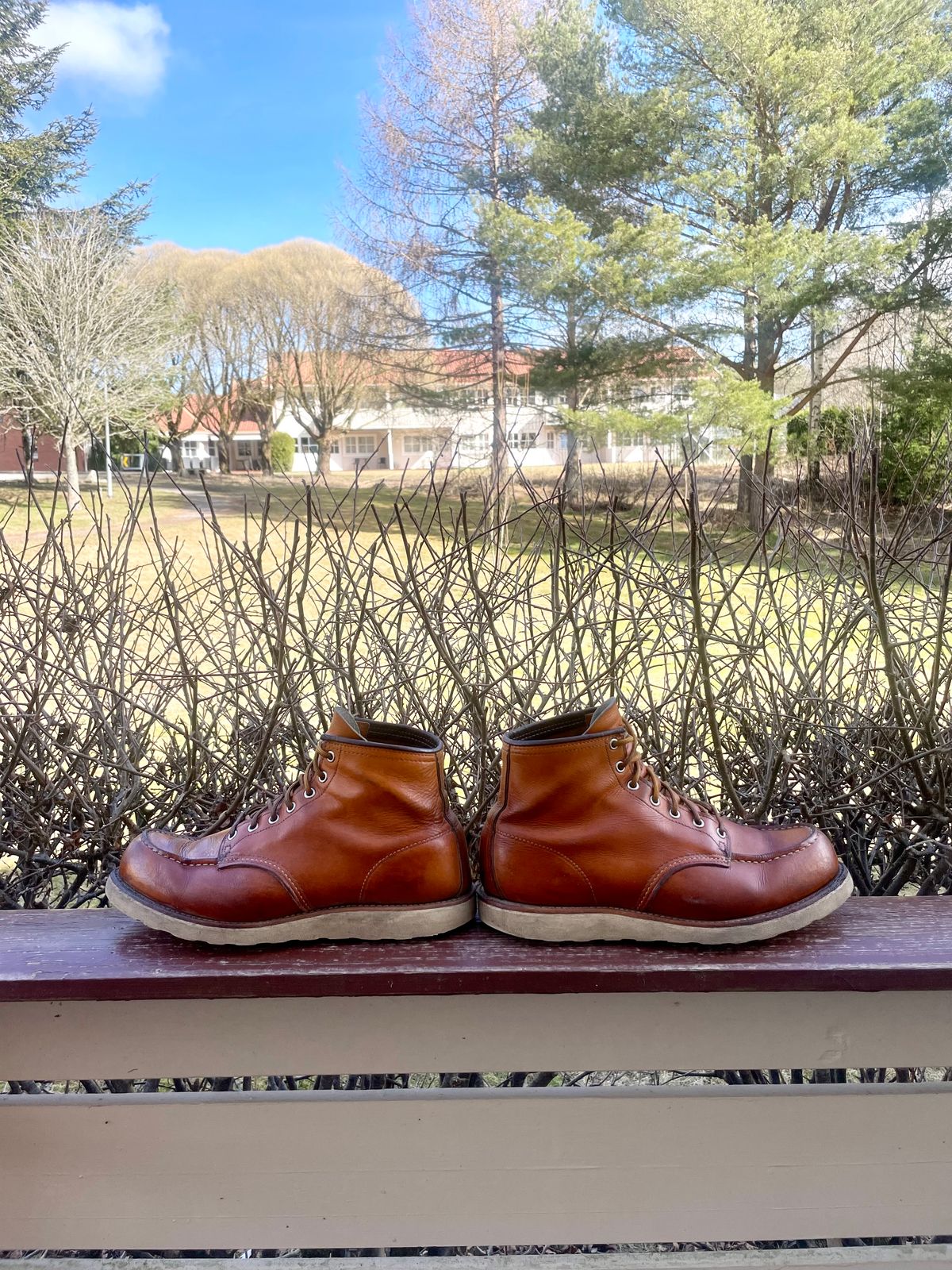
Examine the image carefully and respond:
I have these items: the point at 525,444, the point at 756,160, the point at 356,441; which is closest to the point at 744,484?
the point at 525,444

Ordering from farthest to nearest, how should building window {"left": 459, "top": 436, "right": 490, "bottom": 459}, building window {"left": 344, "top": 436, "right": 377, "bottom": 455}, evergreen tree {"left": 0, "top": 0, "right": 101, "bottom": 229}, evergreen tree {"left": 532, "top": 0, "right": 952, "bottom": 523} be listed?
building window {"left": 344, "top": 436, "right": 377, "bottom": 455}
building window {"left": 459, "top": 436, "right": 490, "bottom": 459}
evergreen tree {"left": 0, "top": 0, "right": 101, "bottom": 229}
evergreen tree {"left": 532, "top": 0, "right": 952, "bottom": 523}

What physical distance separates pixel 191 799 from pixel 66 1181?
0.31 metres

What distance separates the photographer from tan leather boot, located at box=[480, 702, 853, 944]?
50 cm

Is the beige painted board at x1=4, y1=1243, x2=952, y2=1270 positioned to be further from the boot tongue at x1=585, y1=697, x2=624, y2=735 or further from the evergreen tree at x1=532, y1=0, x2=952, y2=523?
the evergreen tree at x1=532, y1=0, x2=952, y2=523

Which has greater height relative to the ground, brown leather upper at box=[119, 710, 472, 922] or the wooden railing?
brown leather upper at box=[119, 710, 472, 922]

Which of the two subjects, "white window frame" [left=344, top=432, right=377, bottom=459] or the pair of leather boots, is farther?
"white window frame" [left=344, top=432, right=377, bottom=459]

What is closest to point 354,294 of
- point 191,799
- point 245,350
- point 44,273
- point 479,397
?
point 479,397

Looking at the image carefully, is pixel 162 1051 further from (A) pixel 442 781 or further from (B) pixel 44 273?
(B) pixel 44 273

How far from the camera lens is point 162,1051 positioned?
524 mm

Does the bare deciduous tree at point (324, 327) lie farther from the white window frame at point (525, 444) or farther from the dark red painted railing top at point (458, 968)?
the dark red painted railing top at point (458, 968)

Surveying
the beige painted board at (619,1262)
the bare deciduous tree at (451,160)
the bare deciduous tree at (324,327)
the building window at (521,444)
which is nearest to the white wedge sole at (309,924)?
the beige painted board at (619,1262)

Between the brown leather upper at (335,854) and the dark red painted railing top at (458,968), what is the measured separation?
0.11 feet

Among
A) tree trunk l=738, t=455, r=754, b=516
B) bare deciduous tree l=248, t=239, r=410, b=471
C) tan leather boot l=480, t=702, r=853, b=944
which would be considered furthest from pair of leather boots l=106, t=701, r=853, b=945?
bare deciduous tree l=248, t=239, r=410, b=471

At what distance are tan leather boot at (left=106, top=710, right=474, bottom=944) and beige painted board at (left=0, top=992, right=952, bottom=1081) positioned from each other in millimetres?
63
